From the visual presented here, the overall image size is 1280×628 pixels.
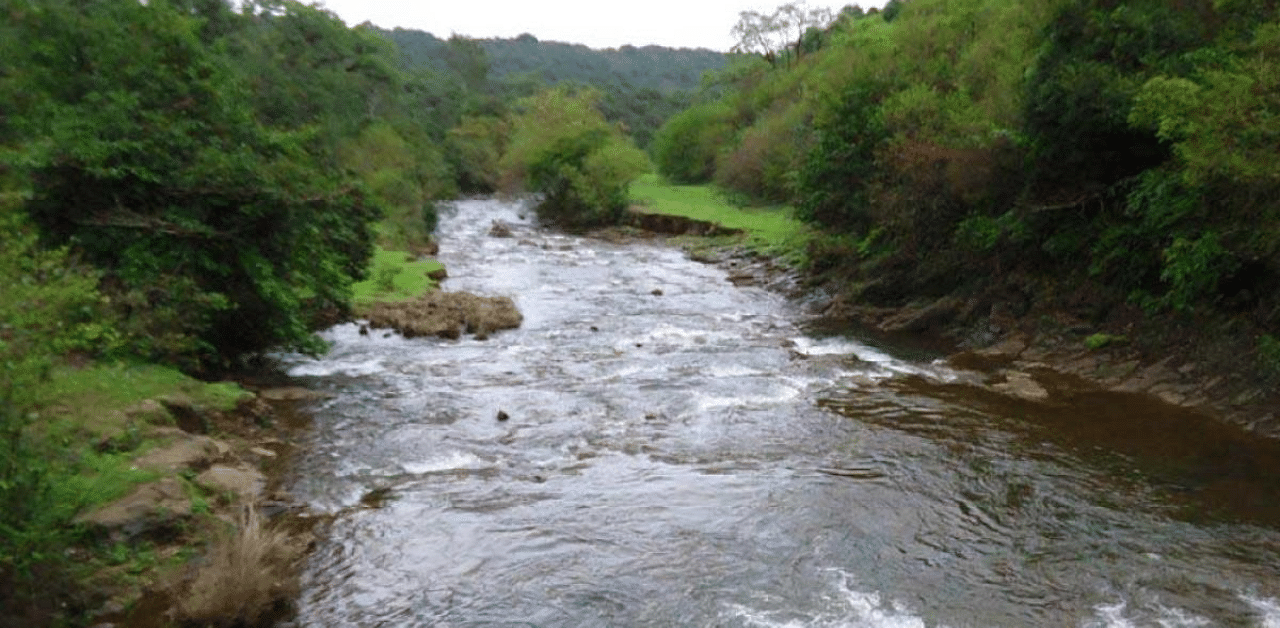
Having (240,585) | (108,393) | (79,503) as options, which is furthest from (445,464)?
(79,503)

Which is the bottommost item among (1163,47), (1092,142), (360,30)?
(1092,142)

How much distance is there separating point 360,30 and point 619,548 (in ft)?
212

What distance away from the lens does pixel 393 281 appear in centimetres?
2797

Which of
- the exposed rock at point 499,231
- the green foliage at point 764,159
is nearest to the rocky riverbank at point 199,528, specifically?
the exposed rock at point 499,231

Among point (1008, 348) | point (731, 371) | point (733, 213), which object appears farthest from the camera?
point (733, 213)

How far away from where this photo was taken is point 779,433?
1499 centimetres

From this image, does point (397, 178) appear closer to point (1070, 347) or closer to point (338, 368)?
point (338, 368)

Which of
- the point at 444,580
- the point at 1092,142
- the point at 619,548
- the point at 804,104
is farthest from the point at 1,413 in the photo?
Answer: the point at 804,104

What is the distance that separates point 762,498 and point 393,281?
745 inches

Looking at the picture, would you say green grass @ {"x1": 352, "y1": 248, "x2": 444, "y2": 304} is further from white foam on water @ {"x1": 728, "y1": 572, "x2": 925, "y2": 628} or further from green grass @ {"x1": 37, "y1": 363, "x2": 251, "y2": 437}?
white foam on water @ {"x1": 728, "y1": 572, "x2": 925, "y2": 628}

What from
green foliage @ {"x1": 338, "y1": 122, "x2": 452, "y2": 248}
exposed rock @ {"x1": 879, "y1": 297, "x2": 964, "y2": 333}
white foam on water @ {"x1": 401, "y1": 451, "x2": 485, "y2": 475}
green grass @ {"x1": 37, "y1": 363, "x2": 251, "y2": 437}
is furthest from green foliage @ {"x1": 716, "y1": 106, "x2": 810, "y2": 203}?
green grass @ {"x1": 37, "y1": 363, "x2": 251, "y2": 437}

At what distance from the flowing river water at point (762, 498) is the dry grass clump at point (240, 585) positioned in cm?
39

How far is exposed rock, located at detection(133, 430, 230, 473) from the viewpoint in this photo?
1098cm

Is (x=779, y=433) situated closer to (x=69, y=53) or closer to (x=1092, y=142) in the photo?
(x=1092, y=142)
